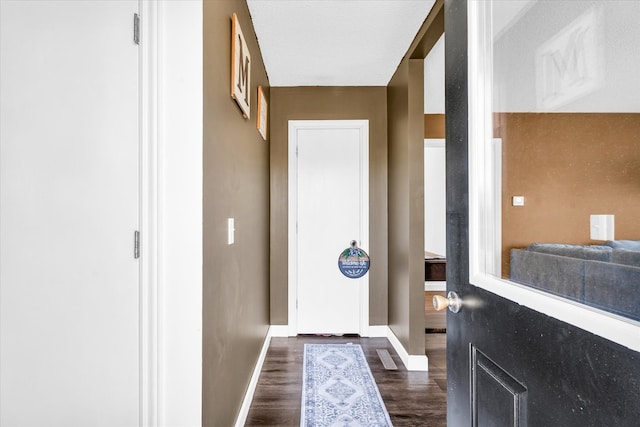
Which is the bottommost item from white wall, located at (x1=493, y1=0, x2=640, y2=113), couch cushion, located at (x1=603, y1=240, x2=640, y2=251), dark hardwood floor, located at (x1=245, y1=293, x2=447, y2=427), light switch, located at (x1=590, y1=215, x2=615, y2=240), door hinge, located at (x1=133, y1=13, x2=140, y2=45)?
dark hardwood floor, located at (x1=245, y1=293, x2=447, y2=427)

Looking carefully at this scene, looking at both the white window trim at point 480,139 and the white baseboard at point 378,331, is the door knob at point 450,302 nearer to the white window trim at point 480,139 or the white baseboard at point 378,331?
the white window trim at point 480,139

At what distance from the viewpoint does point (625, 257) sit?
18.8 inches

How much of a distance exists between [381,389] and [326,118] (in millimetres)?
2488

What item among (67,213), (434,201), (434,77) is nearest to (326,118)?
(434,77)

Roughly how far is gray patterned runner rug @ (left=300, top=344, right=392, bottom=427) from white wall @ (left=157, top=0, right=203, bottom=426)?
42.0 inches

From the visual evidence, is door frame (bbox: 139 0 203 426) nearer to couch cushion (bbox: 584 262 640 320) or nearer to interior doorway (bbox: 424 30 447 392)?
couch cushion (bbox: 584 262 640 320)

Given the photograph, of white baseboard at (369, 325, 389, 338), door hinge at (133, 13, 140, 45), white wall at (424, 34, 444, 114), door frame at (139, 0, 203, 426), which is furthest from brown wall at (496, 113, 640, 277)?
white baseboard at (369, 325, 389, 338)

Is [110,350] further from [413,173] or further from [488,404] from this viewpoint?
[413,173]

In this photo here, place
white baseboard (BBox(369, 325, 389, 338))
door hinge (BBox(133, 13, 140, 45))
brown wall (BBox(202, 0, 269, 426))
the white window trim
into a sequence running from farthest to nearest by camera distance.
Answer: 1. white baseboard (BBox(369, 325, 389, 338))
2. brown wall (BBox(202, 0, 269, 426))
3. door hinge (BBox(133, 13, 140, 45))
4. the white window trim

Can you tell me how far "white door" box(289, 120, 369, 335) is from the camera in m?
3.46

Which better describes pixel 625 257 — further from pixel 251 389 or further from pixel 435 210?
pixel 435 210

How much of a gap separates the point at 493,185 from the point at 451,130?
230 millimetres

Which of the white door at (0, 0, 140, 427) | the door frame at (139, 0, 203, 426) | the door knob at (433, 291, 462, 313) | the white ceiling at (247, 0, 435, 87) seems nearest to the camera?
the white door at (0, 0, 140, 427)

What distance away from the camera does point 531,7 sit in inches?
27.4
